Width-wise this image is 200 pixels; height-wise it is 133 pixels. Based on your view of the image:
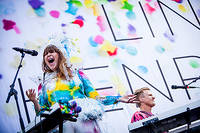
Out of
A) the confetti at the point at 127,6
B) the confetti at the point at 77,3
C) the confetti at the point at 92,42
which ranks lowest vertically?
the confetti at the point at 92,42

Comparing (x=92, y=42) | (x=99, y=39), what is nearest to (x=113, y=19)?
(x=99, y=39)

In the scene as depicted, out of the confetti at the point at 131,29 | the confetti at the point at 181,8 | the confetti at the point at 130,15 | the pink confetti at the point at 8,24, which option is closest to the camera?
the pink confetti at the point at 8,24

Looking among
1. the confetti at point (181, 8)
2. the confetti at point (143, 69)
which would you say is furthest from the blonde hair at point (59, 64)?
the confetti at point (181, 8)

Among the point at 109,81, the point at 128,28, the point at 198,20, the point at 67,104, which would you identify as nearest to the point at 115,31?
the point at 128,28

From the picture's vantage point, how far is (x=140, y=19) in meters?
3.81

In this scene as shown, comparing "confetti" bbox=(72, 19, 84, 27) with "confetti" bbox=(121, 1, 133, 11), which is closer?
"confetti" bbox=(72, 19, 84, 27)

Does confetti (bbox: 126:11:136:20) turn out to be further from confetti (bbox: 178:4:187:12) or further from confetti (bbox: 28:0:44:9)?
confetti (bbox: 28:0:44:9)

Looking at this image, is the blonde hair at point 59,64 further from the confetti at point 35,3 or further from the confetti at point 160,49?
the confetti at point 160,49

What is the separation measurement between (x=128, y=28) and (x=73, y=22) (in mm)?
862

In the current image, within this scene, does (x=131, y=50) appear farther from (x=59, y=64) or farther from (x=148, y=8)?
(x=59, y=64)

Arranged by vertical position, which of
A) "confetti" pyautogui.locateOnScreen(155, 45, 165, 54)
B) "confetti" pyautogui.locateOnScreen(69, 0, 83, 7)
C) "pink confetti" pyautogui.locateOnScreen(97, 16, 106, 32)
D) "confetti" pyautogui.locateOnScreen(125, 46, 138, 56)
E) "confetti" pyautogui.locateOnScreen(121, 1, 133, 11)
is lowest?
"confetti" pyautogui.locateOnScreen(155, 45, 165, 54)

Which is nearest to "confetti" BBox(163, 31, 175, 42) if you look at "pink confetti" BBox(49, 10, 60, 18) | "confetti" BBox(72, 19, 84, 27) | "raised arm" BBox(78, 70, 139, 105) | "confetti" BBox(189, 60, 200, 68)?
"confetti" BBox(189, 60, 200, 68)

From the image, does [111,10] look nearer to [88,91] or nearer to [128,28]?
[128,28]

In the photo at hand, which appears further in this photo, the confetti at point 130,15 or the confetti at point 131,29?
the confetti at point 130,15
